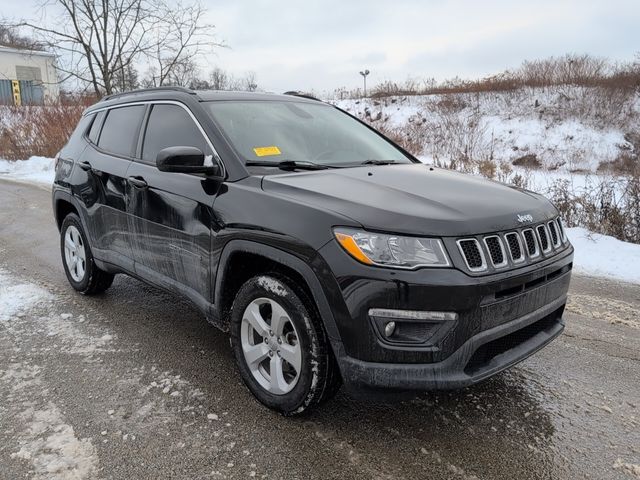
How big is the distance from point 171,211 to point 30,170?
643 inches

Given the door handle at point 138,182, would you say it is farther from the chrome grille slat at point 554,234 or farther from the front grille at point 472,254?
the chrome grille slat at point 554,234

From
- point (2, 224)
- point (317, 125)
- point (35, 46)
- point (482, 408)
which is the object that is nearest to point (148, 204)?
point (317, 125)

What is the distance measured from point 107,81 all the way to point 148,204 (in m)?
15.5

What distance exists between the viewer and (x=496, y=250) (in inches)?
94.0

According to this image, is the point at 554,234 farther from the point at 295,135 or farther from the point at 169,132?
the point at 169,132

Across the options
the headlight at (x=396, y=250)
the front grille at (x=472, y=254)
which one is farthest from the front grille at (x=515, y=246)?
the headlight at (x=396, y=250)

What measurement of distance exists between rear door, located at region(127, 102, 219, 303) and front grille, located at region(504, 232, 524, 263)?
1.63 m

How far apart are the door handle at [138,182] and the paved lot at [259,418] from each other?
114 centimetres

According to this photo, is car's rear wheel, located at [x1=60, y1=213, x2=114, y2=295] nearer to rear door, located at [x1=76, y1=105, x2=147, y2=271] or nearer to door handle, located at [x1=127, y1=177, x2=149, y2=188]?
rear door, located at [x1=76, y1=105, x2=147, y2=271]

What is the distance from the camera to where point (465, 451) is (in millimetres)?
2504

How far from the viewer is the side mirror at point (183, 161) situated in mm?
2906

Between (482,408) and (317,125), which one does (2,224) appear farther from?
(482,408)

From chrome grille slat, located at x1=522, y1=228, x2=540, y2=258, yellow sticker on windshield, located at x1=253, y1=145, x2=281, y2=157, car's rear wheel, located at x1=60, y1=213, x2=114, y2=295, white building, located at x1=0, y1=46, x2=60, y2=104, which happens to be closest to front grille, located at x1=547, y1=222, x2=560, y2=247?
chrome grille slat, located at x1=522, y1=228, x2=540, y2=258

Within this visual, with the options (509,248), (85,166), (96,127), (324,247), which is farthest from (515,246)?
(96,127)
